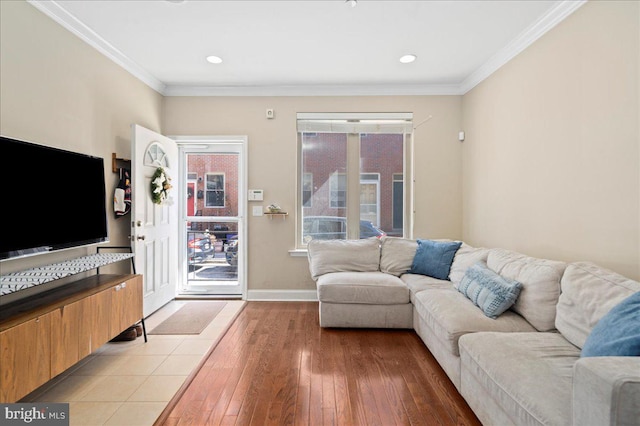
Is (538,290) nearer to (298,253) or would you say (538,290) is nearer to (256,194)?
(298,253)

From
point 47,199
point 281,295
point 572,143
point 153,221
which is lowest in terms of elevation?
point 281,295

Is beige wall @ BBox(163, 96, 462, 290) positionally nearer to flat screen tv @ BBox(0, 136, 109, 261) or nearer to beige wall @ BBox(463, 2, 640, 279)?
beige wall @ BBox(463, 2, 640, 279)

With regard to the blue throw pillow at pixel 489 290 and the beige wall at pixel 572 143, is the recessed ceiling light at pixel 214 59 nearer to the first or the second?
the beige wall at pixel 572 143

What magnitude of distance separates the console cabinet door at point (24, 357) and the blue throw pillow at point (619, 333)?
271cm

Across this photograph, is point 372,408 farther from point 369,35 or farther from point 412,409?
point 369,35

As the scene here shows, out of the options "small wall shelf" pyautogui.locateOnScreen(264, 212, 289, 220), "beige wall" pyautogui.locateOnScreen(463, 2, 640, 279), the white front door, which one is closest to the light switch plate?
"small wall shelf" pyautogui.locateOnScreen(264, 212, 289, 220)

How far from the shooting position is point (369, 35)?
2.82 meters

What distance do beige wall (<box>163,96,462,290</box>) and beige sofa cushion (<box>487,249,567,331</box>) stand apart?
178 cm

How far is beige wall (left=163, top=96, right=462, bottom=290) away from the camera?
4086mm

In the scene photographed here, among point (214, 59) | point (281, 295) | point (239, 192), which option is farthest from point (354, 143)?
point (281, 295)

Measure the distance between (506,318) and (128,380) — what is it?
2636 millimetres

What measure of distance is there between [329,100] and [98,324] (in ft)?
10.9

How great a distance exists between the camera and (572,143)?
90.9 inches

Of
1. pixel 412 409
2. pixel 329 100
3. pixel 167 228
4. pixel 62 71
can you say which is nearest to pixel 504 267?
pixel 412 409
